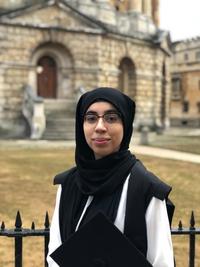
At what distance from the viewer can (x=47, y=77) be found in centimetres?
2625

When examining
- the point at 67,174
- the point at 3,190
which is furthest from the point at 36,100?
the point at 67,174

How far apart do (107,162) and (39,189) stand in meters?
7.29

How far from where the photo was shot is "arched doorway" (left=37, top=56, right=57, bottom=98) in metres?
26.0

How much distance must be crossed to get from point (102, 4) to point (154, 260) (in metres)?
27.0

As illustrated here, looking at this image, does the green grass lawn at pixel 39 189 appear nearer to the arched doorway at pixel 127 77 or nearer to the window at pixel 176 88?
the arched doorway at pixel 127 77

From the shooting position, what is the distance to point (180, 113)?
5359 centimetres

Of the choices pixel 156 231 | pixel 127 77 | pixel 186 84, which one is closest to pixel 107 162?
pixel 156 231

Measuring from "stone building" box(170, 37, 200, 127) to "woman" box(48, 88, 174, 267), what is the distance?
157 ft

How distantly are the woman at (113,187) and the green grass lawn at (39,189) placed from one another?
285 centimetres

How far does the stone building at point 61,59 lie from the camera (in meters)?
24.0

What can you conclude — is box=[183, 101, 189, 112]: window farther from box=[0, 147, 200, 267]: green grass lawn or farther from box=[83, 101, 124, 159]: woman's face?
box=[83, 101, 124, 159]: woman's face

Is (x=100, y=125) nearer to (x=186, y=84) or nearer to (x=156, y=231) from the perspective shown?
(x=156, y=231)

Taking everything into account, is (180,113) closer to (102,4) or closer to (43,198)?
(102,4)

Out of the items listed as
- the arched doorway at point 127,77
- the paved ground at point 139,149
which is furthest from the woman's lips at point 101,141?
the arched doorway at point 127,77
